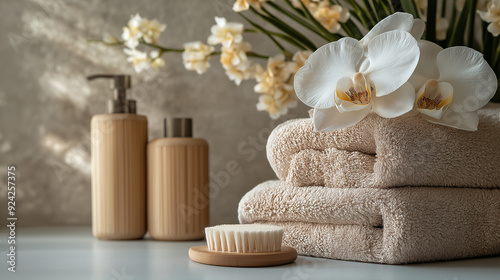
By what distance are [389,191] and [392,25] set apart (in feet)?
0.62

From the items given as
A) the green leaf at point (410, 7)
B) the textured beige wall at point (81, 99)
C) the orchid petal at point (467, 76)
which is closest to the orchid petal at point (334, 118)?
the orchid petal at point (467, 76)

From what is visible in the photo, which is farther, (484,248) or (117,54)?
(117,54)

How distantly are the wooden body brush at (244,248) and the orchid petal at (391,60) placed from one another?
20 cm

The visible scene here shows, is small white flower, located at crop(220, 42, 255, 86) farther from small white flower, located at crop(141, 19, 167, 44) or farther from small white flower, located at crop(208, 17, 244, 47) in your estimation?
small white flower, located at crop(141, 19, 167, 44)

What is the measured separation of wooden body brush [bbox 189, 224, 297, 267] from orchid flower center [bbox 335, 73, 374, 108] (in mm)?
162

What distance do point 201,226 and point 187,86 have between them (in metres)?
0.31

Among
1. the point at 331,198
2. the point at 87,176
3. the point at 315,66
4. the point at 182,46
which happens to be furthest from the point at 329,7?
the point at 87,176

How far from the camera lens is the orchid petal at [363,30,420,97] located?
0.60m

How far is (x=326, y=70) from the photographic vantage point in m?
0.65

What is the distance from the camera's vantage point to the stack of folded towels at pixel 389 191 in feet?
2.00

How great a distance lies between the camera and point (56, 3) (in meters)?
1.10

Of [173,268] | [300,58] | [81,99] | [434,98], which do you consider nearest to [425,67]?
[434,98]

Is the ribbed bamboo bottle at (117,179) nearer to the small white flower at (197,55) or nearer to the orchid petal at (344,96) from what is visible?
the small white flower at (197,55)

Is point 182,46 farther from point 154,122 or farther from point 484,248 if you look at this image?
point 484,248
